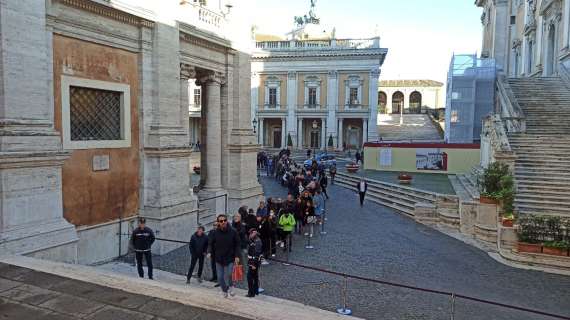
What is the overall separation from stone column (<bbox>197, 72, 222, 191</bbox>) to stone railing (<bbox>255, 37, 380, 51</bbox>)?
117 ft

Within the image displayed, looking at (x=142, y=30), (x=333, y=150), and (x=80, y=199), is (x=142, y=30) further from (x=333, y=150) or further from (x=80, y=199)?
(x=333, y=150)

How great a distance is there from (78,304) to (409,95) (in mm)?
75268

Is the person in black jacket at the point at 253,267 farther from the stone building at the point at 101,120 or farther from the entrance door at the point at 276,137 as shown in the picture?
the entrance door at the point at 276,137

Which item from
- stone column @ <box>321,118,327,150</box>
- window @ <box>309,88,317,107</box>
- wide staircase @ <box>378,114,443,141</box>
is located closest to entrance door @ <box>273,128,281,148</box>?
window @ <box>309,88,317,107</box>

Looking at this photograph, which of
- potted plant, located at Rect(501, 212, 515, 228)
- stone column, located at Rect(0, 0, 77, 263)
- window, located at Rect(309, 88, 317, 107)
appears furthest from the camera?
window, located at Rect(309, 88, 317, 107)

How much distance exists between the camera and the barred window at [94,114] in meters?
10.1

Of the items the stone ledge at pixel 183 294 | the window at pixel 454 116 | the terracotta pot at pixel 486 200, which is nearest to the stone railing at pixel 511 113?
the terracotta pot at pixel 486 200

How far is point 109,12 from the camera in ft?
35.0

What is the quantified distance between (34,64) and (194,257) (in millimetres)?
4973

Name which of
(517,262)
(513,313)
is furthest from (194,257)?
(517,262)

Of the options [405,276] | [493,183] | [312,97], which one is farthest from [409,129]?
[405,276]

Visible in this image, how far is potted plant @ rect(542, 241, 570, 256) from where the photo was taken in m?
10.6

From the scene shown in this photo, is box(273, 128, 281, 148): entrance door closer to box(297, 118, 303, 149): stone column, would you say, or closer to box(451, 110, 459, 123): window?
box(297, 118, 303, 149): stone column

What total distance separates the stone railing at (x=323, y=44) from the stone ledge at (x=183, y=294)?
1771 inches
